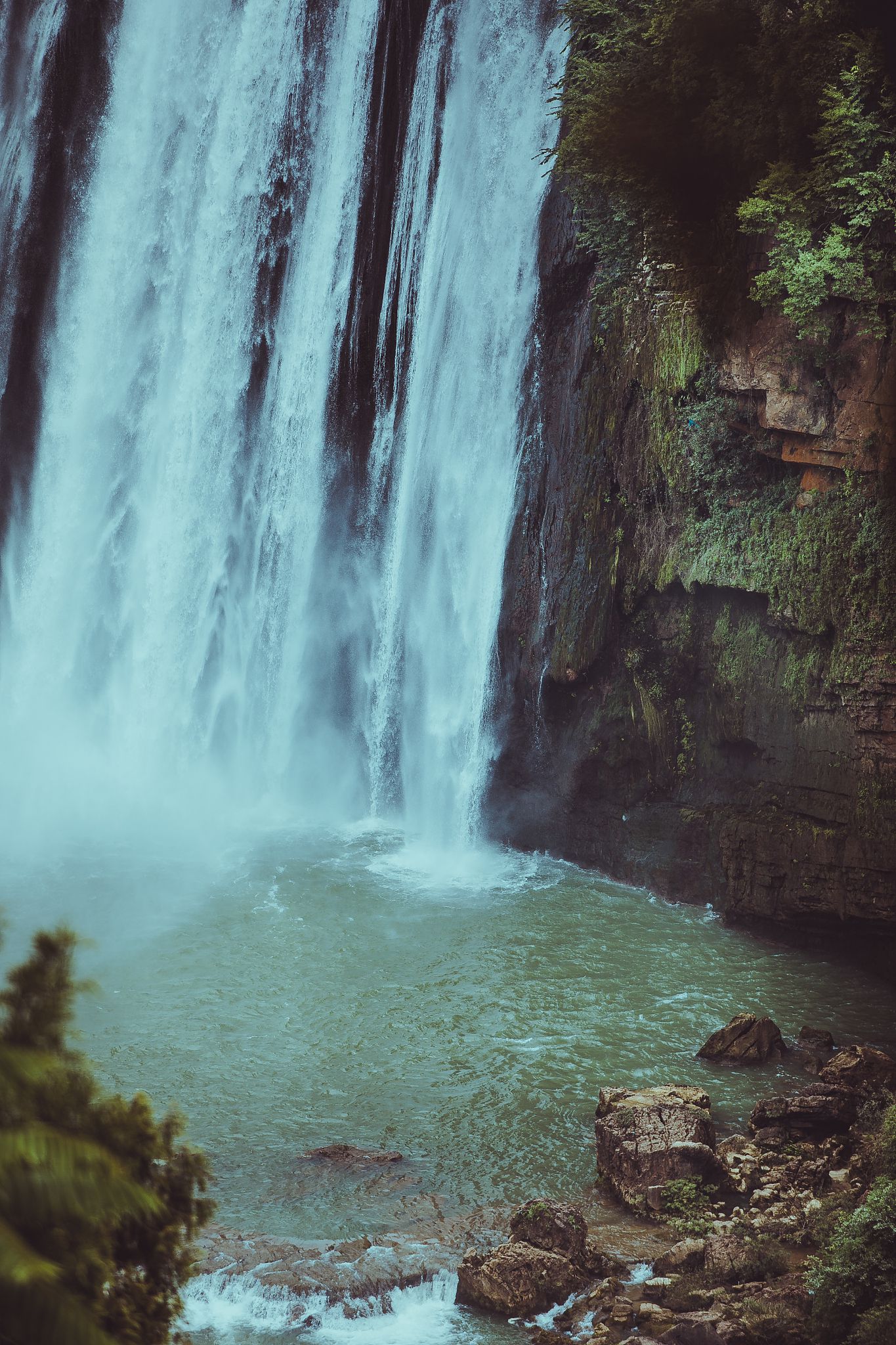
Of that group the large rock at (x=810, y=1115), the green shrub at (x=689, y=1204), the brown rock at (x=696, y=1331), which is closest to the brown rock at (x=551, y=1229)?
the green shrub at (x=689, y=1204)

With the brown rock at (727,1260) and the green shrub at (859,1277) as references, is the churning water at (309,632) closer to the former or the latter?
the brown rock at (727,1260)

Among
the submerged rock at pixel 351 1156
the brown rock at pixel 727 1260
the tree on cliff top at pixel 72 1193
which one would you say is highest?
the tree on cliff top at pixel 72 1193

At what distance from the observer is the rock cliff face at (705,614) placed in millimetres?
14117

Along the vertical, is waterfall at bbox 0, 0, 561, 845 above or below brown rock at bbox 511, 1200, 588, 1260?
above

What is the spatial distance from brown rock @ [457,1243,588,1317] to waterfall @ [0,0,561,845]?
11.2 metres

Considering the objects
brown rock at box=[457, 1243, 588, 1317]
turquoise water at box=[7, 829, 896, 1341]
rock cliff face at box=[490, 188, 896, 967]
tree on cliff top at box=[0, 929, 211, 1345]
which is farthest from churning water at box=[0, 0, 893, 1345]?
tree on cliff top at box=[0, 929, 211, 1345]

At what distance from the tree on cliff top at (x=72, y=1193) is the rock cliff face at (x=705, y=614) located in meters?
11.4

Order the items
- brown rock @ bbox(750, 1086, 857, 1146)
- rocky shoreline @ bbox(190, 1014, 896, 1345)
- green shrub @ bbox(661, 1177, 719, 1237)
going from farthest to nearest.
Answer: brown rock @ bbox(750, 1086, 857, 1146)
green shrub @ bbox(661, 1177, 719, 1237)
rocky shoreline @ bbox(190, 1014, 896, 1345)

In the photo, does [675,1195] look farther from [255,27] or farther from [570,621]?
[255,27]

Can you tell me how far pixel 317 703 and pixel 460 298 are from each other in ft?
24.9

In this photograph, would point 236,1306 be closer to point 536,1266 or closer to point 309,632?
point 536,1266

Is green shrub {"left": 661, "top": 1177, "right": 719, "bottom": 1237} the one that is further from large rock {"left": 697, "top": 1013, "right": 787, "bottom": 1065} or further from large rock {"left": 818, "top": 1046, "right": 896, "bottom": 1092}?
large rock {"left": 697, "top": 1013, "right": 787, "bottom": 1065}

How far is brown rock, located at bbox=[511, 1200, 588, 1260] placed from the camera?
813 cm

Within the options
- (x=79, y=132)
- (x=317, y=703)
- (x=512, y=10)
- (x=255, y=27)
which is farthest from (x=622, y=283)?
(x=79, y=132)
